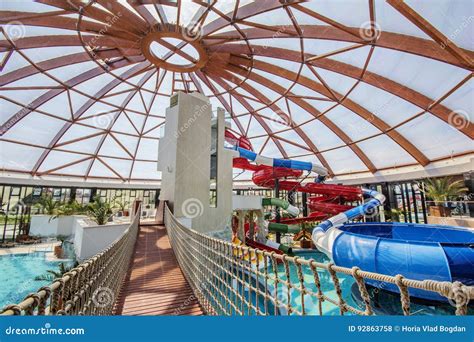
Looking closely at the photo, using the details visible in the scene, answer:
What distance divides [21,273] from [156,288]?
9301 millimetres

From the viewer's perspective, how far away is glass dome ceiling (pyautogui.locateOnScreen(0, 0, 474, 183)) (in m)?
6.62

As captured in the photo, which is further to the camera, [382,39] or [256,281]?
[382,39]

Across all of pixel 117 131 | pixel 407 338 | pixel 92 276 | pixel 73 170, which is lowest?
pixel 407 338

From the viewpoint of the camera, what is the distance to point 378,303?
576 cm

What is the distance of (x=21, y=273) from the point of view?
31.3 ft

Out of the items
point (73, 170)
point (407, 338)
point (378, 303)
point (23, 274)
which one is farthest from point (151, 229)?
point (73, 170)

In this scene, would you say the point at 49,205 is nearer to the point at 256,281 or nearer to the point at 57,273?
the point at 57,273

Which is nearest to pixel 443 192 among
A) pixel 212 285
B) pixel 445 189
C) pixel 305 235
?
pixel 445 189

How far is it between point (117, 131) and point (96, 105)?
2393 mm

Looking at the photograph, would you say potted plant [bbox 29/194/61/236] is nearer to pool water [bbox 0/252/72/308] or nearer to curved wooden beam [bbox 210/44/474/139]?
pool water [bbox 0/252/72/308]

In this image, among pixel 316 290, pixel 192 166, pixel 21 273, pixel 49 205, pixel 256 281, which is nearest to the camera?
pixel 256 281

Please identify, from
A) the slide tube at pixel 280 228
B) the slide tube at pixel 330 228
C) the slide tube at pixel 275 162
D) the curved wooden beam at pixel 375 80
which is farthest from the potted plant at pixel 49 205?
the slide tube at pixel 330 228

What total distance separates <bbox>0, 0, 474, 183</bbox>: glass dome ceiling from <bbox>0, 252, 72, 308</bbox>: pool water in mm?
5860

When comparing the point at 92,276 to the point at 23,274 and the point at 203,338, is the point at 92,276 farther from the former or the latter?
the point at 23,274
